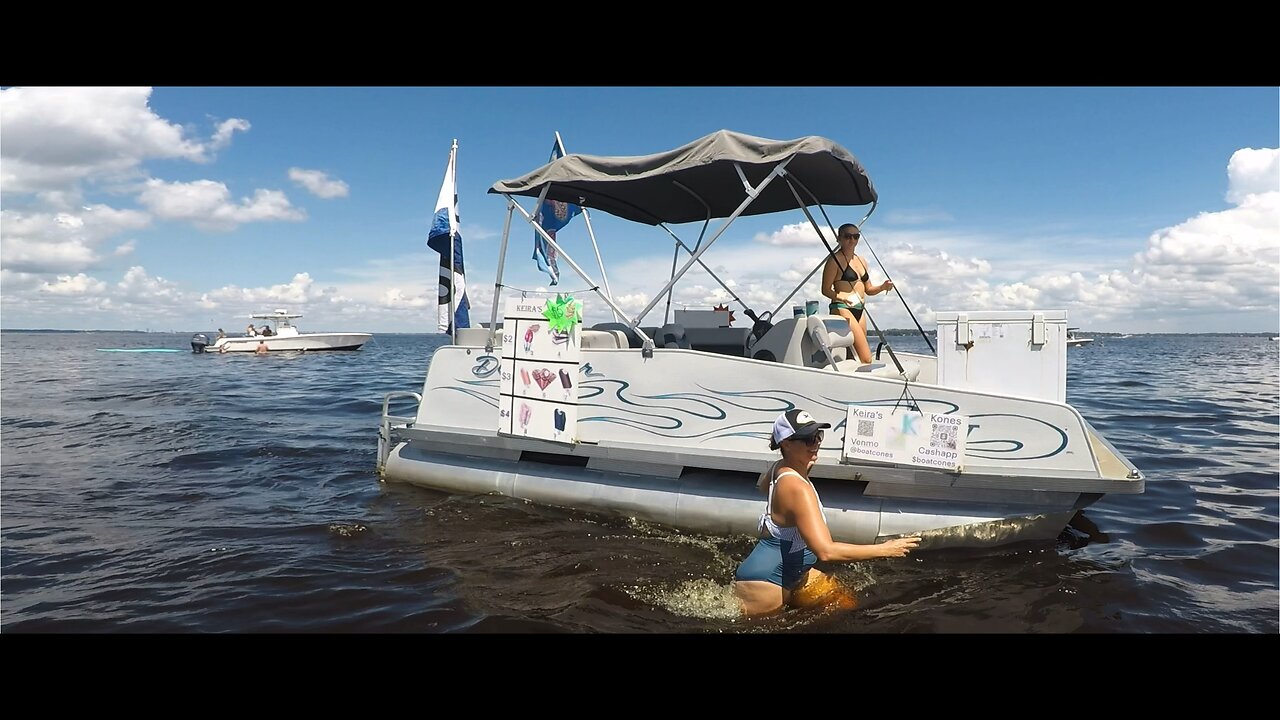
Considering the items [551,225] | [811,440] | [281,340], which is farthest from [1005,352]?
[281,340]

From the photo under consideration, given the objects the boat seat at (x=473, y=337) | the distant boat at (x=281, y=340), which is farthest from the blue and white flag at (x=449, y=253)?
the distant boat at (x=281, y=340)

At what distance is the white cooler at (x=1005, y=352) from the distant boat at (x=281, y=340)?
149 feet

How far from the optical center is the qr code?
16.4 ft

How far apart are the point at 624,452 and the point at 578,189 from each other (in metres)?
3.20

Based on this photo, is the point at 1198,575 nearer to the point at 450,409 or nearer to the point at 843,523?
the point at 843,523

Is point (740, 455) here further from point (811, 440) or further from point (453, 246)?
point (453, 246)

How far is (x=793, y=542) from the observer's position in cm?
409

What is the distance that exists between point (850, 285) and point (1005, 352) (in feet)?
5.51

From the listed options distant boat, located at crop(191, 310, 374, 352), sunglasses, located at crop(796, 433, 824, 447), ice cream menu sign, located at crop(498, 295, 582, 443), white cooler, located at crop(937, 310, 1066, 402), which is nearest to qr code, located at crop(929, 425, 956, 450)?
white cooler, located at crop(937, 310, 1066, 402)

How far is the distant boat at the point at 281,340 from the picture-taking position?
42.5 m

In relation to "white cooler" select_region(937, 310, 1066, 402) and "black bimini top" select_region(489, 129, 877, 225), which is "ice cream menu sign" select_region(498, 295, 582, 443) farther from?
"white cooler" select_region(937, 310, 1066, 402)

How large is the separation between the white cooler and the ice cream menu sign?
3.27 m

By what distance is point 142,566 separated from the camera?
5.61 meters

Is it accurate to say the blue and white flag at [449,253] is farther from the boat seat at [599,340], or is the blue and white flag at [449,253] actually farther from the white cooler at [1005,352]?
the white cooler at [1005,352]
